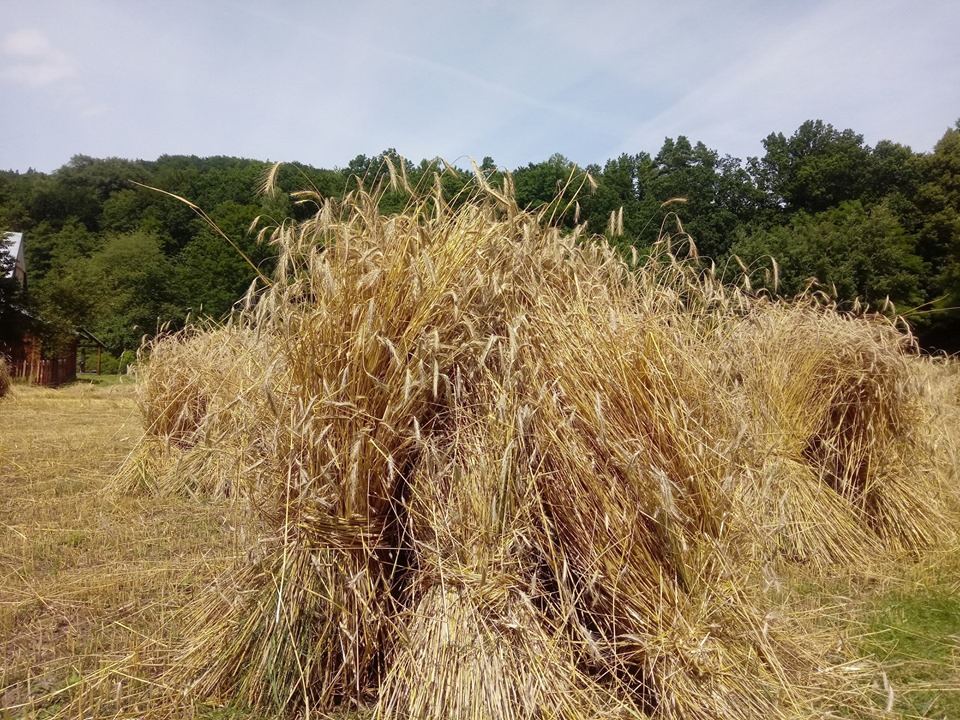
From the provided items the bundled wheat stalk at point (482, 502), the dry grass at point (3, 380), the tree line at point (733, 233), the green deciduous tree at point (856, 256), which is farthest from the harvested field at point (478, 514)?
the green deciduous tree at point (856, 256)

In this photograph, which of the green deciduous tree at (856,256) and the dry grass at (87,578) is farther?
the green deciduous tree at (856,256)

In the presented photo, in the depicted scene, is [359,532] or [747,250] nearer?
[359,532]

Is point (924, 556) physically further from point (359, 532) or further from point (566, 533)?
point (359, 532)

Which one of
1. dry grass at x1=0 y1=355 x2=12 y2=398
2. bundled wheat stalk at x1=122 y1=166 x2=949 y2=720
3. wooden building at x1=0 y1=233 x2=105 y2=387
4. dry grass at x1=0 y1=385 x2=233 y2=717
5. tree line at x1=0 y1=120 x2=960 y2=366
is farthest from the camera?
tree line at x1=0 y1=120 x2=960 y2=366

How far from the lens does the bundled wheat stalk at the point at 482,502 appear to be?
267 cm

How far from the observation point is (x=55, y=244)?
68562 mm

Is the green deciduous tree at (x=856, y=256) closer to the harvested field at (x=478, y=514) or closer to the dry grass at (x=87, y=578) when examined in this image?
the dry grass at (x=87, y=578)

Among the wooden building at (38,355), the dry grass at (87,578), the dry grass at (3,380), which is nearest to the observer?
the dry grass at (87,578)

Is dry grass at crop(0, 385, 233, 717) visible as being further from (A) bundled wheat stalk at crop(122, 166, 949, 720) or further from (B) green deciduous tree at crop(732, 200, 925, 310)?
(B) green deciduous tree at crop(732, 200, 925, 310)

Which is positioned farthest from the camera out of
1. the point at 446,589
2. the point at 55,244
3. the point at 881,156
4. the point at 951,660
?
the point at 55,244

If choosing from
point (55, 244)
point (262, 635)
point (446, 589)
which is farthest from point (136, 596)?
point (55, 244)

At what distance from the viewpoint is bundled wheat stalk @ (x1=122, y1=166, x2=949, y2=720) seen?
267 cm

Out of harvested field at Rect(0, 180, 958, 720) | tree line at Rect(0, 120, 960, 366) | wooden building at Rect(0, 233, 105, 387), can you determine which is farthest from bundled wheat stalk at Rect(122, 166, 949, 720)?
wooden building at Rect(0, 233, 105, 387)

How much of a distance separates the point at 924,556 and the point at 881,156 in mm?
53648
